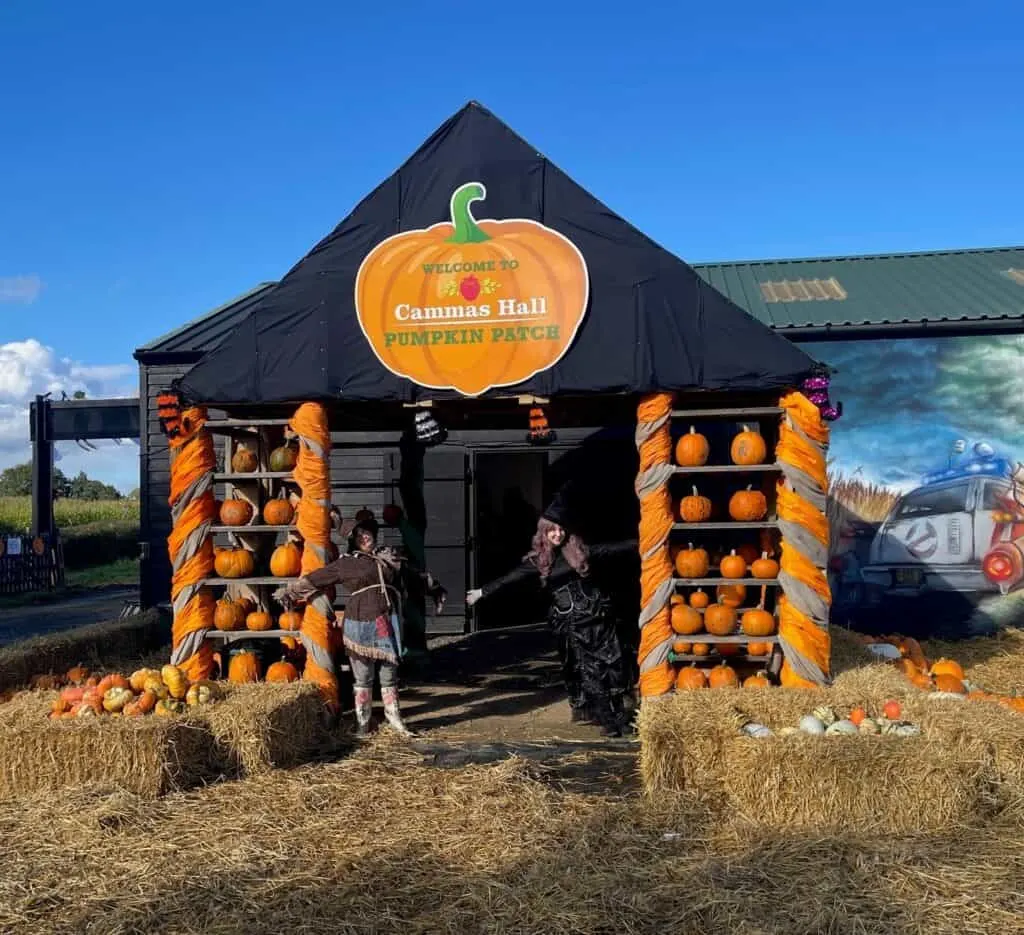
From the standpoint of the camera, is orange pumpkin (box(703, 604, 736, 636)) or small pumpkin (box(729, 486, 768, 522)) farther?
small pumpkin (box(729, 486, 768, 522))

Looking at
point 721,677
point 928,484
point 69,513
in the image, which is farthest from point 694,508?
point 69,513

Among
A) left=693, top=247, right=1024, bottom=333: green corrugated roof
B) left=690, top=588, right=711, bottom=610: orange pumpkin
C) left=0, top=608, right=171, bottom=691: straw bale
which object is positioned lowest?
left=0, top=608, right=171, bottom=691: straw bale

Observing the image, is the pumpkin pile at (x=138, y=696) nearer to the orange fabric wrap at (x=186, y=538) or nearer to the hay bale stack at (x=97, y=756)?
the hay bale stack at (x=97, y=756)

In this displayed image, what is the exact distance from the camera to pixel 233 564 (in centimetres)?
803

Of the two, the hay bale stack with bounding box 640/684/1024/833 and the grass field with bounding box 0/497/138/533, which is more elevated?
the grass field with bounding box 0/497/138/533

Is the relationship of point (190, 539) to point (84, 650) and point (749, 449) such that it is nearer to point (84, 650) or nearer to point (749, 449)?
point (84, 650)

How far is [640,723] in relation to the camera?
629 centimetres

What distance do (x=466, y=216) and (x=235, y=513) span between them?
3.48 meters

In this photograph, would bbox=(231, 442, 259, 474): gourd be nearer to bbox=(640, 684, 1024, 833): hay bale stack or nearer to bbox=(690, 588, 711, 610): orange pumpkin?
bbox=(690, 588, 711, 610): orange pumpkin

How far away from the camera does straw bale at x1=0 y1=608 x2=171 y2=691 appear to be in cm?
891

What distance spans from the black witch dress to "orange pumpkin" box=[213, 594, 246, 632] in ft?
7.35

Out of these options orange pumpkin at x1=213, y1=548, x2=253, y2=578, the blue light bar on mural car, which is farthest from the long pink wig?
the blue light bar on mural car

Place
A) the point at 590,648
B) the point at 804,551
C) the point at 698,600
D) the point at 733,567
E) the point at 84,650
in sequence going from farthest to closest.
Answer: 1. the point at 84,650
2. the point at 590,648
3. the point at 733,567
4. the point at 698,600
5. the point at 804,551

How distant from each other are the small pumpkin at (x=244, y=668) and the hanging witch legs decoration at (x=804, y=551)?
4589 millimetres
